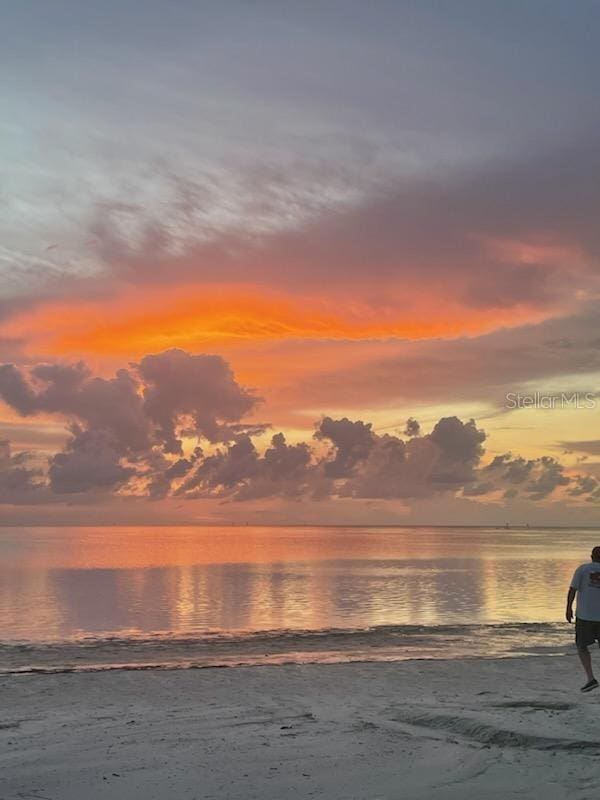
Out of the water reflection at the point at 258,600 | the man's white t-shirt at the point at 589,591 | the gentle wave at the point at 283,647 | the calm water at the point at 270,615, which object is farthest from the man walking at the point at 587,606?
the water reflection at the point at 258,600

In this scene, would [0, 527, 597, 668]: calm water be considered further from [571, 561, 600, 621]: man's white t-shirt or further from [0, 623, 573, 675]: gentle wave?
[571, 561, 600, 621]: man's white t-shirt

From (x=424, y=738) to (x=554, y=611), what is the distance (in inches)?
1175

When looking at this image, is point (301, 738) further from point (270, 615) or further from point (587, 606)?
point (270, 615)

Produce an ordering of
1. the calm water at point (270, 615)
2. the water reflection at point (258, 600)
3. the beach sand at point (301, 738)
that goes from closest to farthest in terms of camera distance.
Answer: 1. the beach sand at point (301, 738)
2. the calm water at point (270, 615)
3. the water reflection at point (258, 600)

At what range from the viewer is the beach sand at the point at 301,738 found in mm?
8961

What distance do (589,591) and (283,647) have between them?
1356cm

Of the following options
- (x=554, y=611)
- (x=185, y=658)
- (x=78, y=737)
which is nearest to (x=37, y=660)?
(x=185, y=658)

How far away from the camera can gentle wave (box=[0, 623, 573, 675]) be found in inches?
864

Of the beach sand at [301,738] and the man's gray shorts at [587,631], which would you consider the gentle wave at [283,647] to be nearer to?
the beach sand at [301,738]

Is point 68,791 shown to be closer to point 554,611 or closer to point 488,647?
point 488,647

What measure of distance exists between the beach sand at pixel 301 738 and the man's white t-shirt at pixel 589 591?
1.52m

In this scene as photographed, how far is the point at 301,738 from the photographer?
11117 millimetres

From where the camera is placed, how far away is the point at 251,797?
8.62 metres

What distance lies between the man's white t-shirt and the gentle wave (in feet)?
28.8
